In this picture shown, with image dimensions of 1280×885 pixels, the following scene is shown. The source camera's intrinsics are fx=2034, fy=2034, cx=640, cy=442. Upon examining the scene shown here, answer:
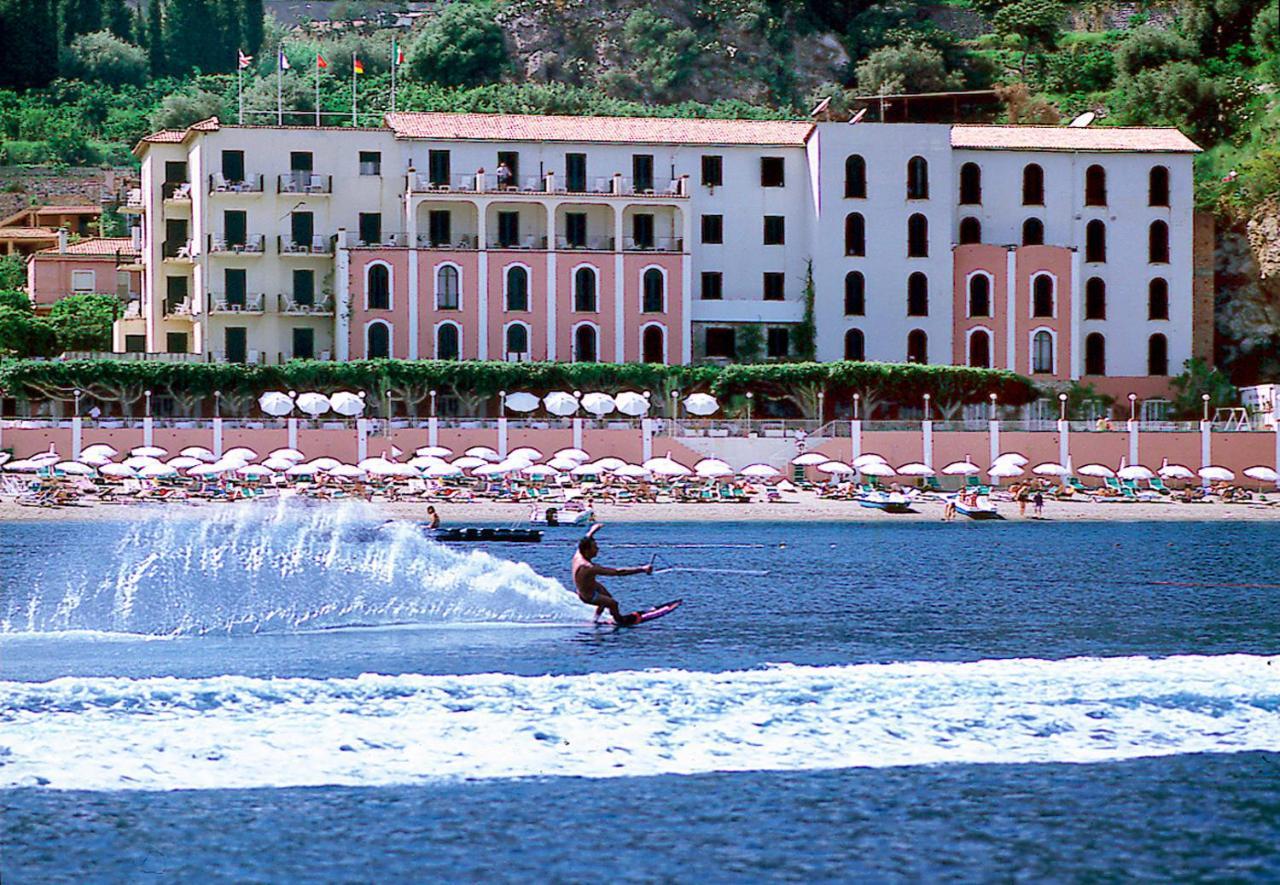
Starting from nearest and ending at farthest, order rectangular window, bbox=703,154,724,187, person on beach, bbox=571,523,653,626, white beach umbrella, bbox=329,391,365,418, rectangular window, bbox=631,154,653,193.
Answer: person on beach, bbox=571,523,653,626, white beach umbrella, bbox=329,391,365,418, rectangular window, bbox=631,154,653,193, rectangular window, bbox=703,154,724,187

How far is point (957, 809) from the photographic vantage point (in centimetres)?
1930

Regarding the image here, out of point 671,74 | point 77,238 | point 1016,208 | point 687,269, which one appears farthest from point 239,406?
point 671,74

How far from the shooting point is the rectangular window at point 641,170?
8112 centimetres

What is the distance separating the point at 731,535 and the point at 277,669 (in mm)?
31582

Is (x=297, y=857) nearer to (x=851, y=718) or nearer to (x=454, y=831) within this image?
(x=454, y=831)

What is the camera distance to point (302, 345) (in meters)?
79.1

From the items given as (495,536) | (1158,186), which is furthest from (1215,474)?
(495,536)

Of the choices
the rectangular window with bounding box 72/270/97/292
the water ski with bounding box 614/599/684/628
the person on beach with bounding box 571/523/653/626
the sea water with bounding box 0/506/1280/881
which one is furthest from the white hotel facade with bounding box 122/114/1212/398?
the person on beach with bounding box 571/523/653/626

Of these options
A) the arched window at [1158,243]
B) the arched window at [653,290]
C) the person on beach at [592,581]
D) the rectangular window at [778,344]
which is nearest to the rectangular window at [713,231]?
the arched window at [653,290]

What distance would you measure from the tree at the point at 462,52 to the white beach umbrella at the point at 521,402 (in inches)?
1969

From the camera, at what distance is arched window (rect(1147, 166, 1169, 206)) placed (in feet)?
272

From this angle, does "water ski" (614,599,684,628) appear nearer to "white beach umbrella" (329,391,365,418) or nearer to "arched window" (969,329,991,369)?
"white beach umbrella" (329,391,365,418)

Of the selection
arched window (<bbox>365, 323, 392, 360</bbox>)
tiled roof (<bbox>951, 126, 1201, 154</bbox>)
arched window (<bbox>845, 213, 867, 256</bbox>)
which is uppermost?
tiled roof (<bbox>951, 126, 1201, 154</bbox>)

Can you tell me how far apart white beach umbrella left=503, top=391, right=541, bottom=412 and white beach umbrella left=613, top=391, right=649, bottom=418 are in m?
2.90
